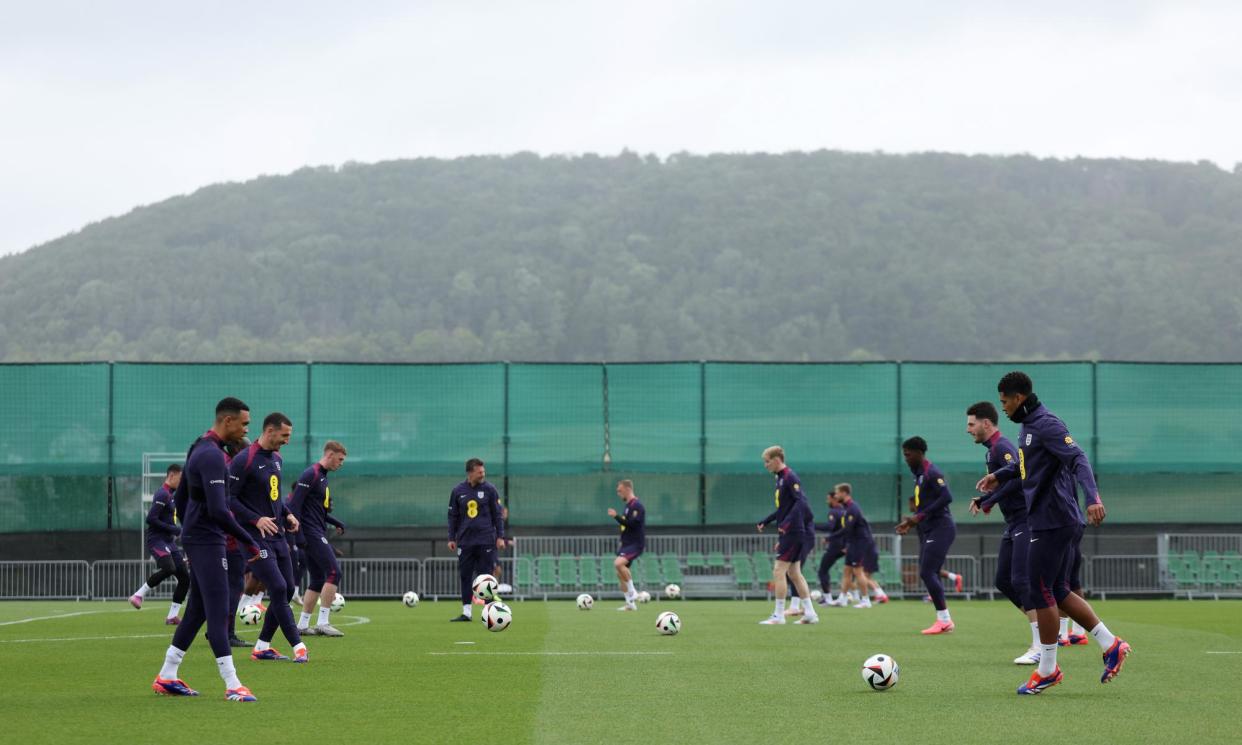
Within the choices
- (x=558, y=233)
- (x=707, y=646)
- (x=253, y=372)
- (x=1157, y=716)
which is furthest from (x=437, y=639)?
(x=558, y=233)

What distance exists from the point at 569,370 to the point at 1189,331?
182 feet

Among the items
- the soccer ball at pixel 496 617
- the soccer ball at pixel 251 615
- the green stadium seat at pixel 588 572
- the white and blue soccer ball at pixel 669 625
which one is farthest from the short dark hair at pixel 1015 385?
the green stadium seat at pixel 588 572

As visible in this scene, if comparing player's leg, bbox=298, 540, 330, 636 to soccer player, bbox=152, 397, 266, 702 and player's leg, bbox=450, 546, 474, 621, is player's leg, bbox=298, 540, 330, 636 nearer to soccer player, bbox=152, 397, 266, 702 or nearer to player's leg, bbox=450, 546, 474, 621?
player's leg, bbox=450, 546, 474, 621

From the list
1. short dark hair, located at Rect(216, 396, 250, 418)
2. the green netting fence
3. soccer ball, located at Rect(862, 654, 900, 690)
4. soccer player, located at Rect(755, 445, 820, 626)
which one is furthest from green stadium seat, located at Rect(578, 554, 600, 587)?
short dark hair, located at Rect(216, 396, 250, 418)

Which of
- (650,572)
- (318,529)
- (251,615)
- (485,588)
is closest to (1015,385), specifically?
(318,529)

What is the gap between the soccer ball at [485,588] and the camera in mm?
20906

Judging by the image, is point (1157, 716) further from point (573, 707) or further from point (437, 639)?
point (437, 639)

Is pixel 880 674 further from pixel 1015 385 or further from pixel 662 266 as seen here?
pixel 662 266

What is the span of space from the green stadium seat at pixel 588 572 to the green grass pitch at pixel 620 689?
13872 mm

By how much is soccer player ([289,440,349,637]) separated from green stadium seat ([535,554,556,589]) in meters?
15.4

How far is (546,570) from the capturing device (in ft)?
114

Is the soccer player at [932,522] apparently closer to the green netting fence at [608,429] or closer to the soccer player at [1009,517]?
the soccer player at [1009,517]

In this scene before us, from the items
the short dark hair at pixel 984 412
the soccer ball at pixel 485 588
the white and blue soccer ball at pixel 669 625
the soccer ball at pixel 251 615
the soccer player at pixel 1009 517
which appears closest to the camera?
the soccer player at pixel 1009 517

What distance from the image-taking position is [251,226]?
104m
